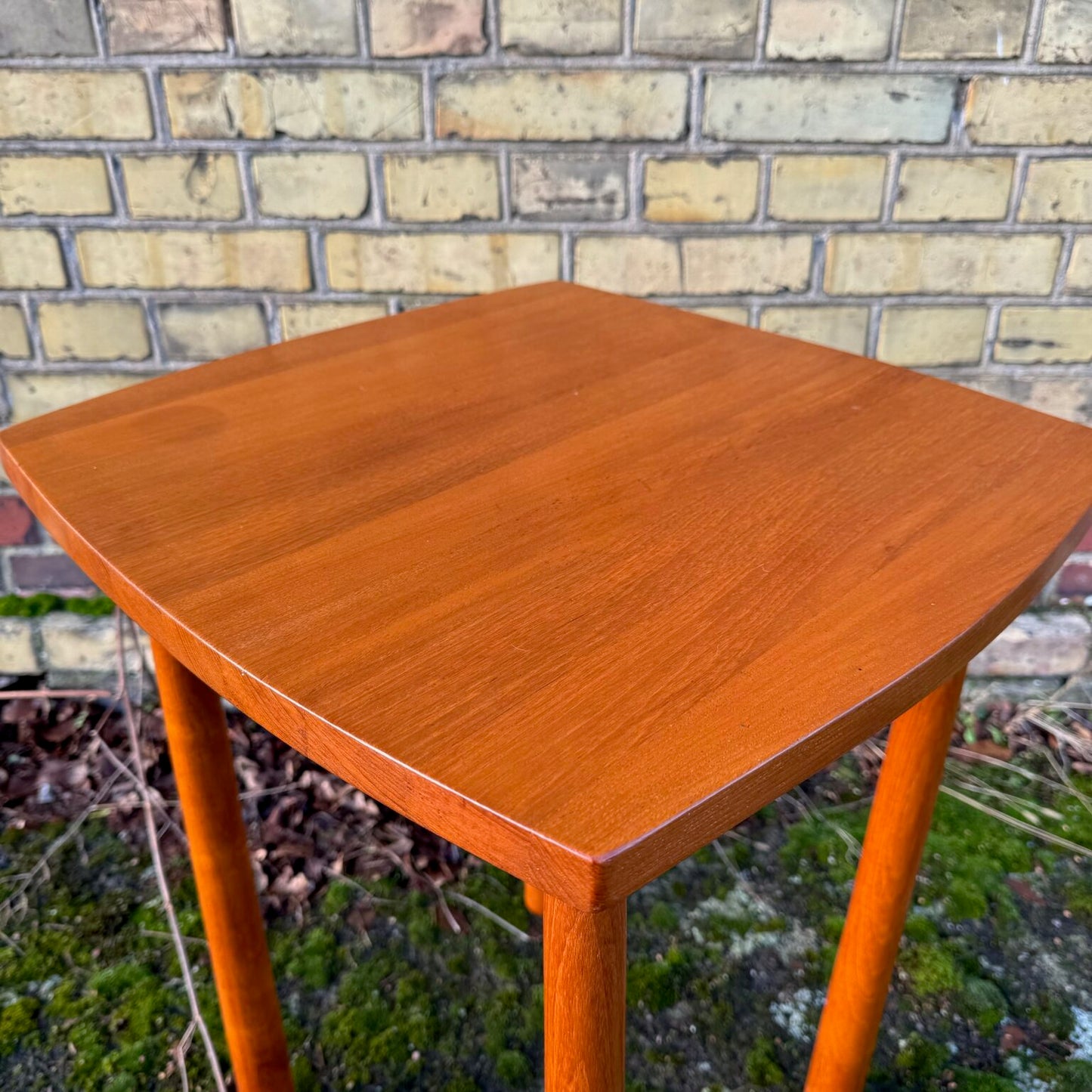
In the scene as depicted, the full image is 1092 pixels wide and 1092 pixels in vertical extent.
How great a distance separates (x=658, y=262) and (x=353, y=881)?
105 cm

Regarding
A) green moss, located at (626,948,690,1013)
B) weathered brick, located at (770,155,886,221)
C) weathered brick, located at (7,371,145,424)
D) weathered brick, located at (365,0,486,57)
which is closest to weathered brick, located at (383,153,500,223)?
weathered brick, located at (365,0,486,57)

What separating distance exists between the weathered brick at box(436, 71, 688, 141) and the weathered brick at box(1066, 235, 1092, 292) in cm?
64

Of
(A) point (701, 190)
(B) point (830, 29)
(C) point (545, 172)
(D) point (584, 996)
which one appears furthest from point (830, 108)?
(D) point (584, 996)

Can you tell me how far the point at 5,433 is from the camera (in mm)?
856

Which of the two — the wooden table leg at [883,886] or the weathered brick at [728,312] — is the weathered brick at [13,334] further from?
the wooden table leg at [883,886]

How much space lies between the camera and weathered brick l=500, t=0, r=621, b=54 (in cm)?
140

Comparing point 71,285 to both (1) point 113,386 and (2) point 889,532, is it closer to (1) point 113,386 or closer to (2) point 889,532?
(1) point 113,386

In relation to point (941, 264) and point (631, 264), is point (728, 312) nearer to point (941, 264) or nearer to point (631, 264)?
point (631, 264)

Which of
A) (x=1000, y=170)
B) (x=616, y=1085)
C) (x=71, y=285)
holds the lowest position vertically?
(x=616, y=1085)

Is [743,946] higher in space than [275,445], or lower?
lower

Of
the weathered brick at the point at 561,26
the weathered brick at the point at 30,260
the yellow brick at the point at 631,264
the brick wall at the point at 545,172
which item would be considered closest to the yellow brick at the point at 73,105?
the brick wall at the point at 545,172

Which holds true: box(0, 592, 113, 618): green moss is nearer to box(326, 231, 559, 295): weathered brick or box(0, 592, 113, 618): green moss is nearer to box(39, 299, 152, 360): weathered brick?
box(39, 299, 152, 360): weathered brick

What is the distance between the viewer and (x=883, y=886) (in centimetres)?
97

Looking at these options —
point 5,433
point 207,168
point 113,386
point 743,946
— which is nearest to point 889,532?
point 5,433
